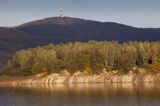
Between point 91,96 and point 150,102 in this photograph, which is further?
point 91,96

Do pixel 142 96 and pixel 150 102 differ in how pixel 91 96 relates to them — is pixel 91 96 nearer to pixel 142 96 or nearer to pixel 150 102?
pixel 142 96

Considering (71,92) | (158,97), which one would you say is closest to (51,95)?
(71,92)

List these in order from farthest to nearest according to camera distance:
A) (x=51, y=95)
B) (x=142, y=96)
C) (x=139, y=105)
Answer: (x=51, y=95), (x=142, y=96), (x=139, y=105)

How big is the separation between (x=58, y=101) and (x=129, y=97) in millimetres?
18908

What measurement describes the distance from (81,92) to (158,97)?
3506 centimetres

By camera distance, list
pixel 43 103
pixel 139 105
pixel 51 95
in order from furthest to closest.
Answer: pixel 51 95 → pixel 43 103 → pixel 139 105

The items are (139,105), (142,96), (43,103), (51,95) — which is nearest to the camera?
(139,105)

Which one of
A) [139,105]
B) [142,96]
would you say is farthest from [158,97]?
[139,105]

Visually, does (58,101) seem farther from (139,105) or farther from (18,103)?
(139,105)

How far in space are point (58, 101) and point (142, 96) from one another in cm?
2272

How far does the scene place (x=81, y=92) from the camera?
167 m

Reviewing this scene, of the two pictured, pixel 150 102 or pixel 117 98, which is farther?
pixel 117 98

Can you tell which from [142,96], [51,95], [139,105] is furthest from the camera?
[51,95]

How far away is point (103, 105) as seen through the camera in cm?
12544
